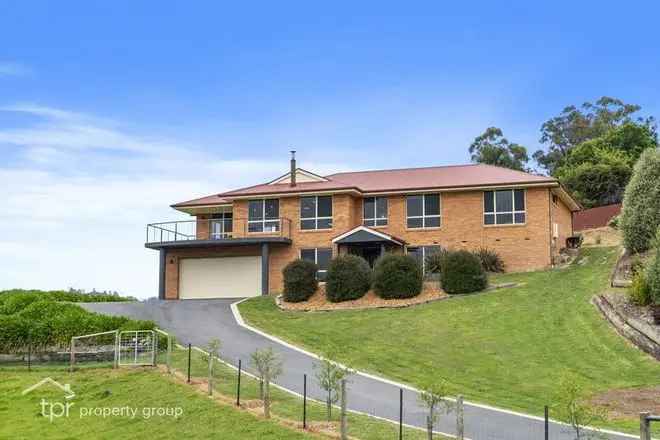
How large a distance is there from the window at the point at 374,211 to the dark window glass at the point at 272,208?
4377 millimetres

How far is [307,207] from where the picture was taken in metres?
41.9

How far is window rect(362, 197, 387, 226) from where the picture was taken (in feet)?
136

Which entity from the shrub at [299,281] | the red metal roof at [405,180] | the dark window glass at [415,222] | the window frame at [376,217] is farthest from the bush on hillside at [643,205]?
the shrub at [299,281]

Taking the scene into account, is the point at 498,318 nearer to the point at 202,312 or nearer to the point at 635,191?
the point at 635,191

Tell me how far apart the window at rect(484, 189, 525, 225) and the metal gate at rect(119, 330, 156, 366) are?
2010 cm

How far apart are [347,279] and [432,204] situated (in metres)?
7.40

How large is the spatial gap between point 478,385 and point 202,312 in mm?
16251

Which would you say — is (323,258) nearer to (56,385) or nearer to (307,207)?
(307,207)

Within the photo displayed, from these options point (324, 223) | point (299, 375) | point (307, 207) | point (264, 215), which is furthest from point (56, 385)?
point (264, 215)

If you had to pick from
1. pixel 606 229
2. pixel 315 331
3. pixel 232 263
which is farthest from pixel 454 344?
pixel 606 229

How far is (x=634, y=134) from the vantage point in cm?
A: 6562

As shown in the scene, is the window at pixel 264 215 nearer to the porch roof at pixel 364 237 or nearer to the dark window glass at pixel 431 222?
the porch roof at pixel 364 237

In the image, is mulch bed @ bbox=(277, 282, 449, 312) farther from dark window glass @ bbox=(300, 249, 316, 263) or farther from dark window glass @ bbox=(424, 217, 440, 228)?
dark window glass @ bbox=(424, 217, 440, 228)

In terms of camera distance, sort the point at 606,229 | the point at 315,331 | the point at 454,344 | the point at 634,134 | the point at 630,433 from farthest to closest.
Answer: the point at 634,134 → the point at 606,229 → the point at 315,331 → the point at 454,344 → the point at 630,433
